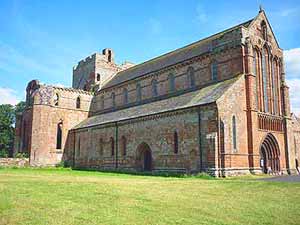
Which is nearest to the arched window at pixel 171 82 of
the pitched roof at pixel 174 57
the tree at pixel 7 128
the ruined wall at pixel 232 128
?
the pitched roof at pixel 174 57

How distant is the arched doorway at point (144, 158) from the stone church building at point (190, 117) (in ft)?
0.36

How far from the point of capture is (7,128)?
68375 millimetres

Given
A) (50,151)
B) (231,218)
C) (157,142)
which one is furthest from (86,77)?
(231,218)

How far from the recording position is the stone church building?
27.6 metres

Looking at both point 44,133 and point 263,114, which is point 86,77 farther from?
point 263,114

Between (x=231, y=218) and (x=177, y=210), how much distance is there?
6.03ft

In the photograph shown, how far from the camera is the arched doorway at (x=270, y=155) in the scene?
3116cm

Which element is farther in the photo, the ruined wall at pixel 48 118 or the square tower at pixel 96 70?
the square tower at pixel 96 70

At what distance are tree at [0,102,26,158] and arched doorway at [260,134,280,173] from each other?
49654 mm

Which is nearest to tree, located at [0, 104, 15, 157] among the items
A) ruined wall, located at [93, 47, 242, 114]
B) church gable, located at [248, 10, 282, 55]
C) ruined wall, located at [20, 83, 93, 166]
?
ruined wall, located at [20, 83, 93, 166]

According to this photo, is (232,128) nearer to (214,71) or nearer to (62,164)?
(214,71)

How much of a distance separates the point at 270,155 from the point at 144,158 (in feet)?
43.0

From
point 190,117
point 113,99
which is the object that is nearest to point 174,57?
point 113,99

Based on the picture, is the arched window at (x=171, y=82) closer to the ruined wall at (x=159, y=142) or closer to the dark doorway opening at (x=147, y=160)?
the ruined wall at (x=159, y=142)
